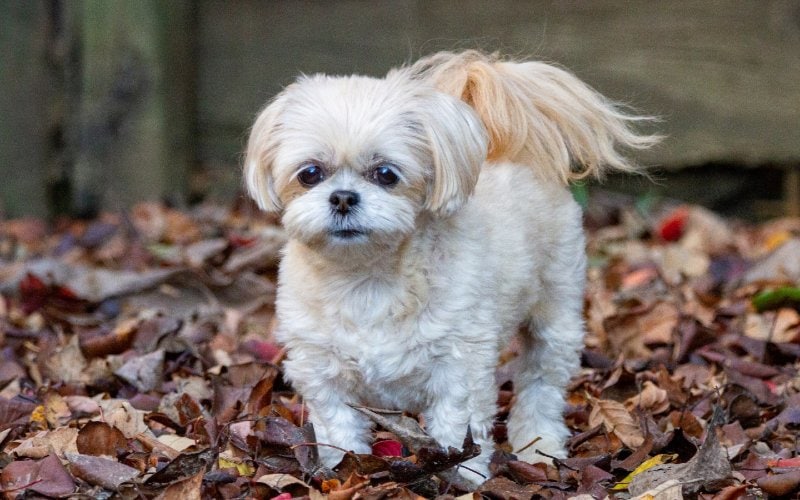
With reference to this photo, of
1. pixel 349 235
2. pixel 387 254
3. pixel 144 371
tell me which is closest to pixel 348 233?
pixel 349 235

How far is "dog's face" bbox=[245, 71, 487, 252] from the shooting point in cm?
317

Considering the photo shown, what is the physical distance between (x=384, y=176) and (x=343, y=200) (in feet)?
0.56

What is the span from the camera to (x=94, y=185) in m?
6.82

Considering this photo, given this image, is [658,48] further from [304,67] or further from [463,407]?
[463,407]

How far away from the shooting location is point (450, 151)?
3225mm

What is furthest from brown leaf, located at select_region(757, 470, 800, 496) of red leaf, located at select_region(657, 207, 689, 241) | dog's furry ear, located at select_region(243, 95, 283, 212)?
red leaf, located at select_region(657, 207, 689, 241)

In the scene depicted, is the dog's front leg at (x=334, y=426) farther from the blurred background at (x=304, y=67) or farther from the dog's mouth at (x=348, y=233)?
the blurred background at (x=304, y=67)

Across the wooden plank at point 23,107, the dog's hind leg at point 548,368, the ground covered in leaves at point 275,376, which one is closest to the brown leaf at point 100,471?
the ground covered in leaves at point 275,376

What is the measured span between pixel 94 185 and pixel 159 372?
302cm

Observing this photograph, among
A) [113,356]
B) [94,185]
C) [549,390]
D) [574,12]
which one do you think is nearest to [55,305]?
[113,356]

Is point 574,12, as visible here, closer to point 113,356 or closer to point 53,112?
point 53,112

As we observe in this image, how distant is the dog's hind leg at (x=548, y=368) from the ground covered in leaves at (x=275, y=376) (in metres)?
0.13

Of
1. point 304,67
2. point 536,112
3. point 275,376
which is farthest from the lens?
point 304,67

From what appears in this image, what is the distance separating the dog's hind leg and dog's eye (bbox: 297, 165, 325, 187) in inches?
41.4
